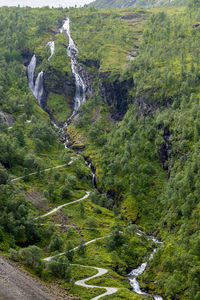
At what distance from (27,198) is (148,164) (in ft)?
148

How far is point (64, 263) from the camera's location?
8125 centimetres

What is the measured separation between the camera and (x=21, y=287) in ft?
228

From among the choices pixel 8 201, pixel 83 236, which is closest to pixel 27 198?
pixel 8 201

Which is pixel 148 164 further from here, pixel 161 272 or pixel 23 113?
pixel 23 113

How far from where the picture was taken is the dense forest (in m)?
84.8

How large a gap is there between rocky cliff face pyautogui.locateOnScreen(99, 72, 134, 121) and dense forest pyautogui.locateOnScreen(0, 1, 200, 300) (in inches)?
20.4

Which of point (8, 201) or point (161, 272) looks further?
point (8, 201)

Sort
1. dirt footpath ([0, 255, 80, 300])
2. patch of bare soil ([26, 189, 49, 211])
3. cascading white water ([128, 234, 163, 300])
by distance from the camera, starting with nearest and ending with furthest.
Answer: dirt footpath ([0, 255, 80, 300])
cascading white water ([128, 234, 163, 300])
patch of bare soil ([26, 189, 49, 211])

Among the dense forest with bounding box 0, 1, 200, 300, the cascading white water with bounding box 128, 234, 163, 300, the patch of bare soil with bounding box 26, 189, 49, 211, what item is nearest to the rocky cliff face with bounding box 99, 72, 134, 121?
the dense forest with bounding box 0, 1, 200, 300

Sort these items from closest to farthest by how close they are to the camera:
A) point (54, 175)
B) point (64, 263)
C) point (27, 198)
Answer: point (64, 263), point (27, 198), point (54, 175)

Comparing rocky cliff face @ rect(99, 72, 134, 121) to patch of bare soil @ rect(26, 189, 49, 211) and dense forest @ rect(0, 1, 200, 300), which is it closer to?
dense forest @ rect(0, 1, 200, 300)

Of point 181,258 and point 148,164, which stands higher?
point 148,164

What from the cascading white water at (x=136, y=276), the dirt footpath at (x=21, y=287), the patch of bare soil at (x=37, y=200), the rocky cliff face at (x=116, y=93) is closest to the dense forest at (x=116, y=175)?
the patch of bare soil at (x=37, y=200)

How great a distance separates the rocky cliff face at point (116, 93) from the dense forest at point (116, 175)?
1.70 feet
